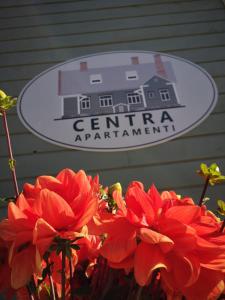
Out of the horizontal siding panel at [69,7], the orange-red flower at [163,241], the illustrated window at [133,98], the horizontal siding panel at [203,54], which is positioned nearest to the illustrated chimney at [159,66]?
the horizontal siding panel at [203,54]

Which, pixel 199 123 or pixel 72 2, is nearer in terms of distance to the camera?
pixel 199 123

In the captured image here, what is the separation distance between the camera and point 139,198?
1.56ft

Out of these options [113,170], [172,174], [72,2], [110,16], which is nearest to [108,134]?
[113,170]

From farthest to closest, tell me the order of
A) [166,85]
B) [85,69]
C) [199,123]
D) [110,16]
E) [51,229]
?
[110,16], [85,69], [166,85], [199,123], [51,229]

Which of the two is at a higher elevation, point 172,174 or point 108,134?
point 108,134

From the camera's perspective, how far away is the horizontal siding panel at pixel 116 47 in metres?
2.24

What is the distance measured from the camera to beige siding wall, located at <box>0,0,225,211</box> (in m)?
1.73

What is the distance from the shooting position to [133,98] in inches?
76.9

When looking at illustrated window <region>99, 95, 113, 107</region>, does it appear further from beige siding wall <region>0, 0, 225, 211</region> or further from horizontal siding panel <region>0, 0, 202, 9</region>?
horizontal siding panel <region>0, 0, 202, 9</region>

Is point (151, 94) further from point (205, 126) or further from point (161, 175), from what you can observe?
point (161, 175)

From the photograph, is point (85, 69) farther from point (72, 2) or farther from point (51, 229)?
point (51, 229)

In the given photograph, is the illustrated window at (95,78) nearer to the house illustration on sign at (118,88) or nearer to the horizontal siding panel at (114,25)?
the house illustration on sign at (118,88)

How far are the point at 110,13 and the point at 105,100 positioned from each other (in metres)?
0.83

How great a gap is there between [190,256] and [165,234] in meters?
0.04
